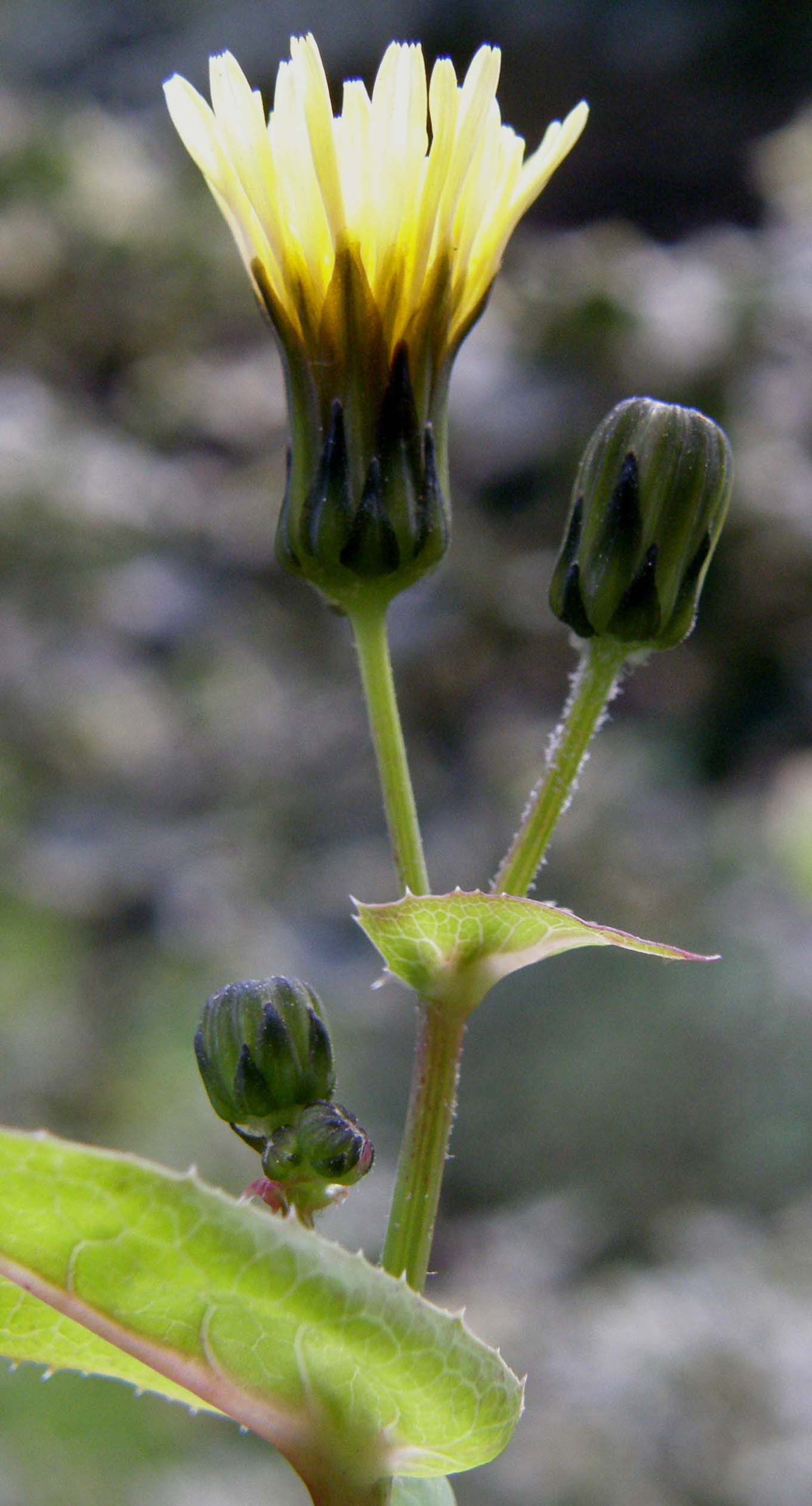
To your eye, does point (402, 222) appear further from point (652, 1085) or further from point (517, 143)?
point (652, 1085)

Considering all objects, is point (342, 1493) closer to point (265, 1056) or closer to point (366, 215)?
point (265, 1056)

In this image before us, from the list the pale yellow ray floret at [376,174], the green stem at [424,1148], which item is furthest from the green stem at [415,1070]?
the pale yellow ray floret at [376,174]

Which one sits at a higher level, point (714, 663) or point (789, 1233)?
Result: point (714, 663)

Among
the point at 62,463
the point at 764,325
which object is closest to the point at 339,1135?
the point at 62,463

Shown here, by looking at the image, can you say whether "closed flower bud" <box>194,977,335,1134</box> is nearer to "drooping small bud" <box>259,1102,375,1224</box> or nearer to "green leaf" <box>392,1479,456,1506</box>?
"drooping small bud" <box>259,1102,375,1224</box>

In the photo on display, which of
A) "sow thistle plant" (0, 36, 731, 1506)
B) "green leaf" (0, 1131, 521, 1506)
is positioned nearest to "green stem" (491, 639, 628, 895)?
"sow thistle plant" (0, 36, 731, 1506)
